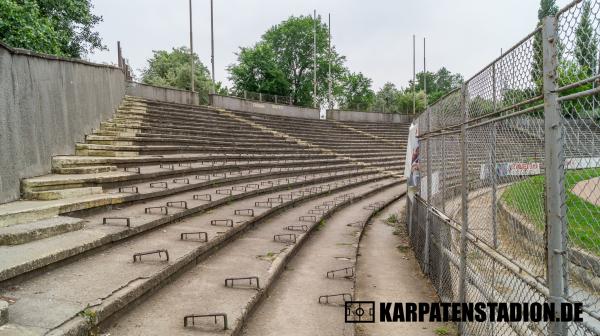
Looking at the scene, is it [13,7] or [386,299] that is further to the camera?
[13,7]

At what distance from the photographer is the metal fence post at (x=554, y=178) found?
2141 millimetres

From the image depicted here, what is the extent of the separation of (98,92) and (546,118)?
32.1 ft

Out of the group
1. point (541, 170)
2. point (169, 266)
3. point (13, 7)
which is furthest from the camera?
point (13, 7)

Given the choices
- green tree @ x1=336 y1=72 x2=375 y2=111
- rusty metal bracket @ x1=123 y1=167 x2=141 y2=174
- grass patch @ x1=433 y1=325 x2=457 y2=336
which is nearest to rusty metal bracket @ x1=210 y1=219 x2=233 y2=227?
rusty metal bracket @ x1=123 y1=167 x2=141 y2=174

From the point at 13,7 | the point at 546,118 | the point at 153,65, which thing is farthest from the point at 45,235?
the point at 153,65

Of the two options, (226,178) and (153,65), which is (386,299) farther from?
(153,65)

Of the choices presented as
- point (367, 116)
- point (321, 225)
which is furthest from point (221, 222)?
point (367, 116)

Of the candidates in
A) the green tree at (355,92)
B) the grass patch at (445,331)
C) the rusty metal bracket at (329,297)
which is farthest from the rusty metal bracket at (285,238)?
the green tree at (355,92)

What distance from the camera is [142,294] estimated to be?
Result: 333 cm

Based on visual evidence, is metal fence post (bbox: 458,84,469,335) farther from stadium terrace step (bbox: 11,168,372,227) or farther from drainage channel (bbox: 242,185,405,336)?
stadium terrace step (bbox: 11,168,372,227)

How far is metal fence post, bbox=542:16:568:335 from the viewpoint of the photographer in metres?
2.14

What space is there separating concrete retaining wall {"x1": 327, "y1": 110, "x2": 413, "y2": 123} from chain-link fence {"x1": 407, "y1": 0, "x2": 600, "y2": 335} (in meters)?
24.8

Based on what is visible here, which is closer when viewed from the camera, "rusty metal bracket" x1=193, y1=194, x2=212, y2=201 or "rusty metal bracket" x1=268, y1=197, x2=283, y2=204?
"rusty metal bracket" x1=193, y1=194, x2=212, y2=201

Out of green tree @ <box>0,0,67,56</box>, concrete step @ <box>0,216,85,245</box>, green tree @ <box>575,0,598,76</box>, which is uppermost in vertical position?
green tree @ <box>0,0,67,56</box>
